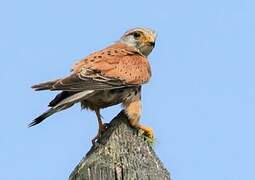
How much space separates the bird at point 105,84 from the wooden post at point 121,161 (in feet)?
3.39

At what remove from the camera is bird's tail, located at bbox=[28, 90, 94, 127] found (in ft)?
Result: 19.8

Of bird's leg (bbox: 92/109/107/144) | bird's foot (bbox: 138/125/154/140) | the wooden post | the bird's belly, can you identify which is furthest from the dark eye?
the wooden post

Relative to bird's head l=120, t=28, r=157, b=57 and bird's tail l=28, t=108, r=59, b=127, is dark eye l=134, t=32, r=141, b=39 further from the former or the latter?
bird's tail l=28, t=108, r=59, b=127

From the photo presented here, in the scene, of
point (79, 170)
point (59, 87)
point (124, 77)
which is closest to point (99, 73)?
point (124, 77)

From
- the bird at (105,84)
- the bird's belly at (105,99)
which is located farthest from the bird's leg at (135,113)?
the bird's belly at (105,99)

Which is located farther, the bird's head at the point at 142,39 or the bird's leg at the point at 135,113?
A: the bird's head at the point at 142,39

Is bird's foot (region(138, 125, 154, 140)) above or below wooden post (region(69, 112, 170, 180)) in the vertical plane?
above

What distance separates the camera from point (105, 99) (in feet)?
25.1

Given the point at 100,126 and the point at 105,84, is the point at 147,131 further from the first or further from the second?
the point at 105,84

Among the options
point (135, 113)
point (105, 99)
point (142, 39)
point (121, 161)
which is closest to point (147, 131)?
point (135, 113)

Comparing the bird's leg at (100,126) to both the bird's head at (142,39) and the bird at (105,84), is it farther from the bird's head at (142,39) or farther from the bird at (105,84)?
the bird's head at (142,39)

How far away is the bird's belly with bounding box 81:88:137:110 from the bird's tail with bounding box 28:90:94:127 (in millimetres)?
230

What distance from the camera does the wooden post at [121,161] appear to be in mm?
4570

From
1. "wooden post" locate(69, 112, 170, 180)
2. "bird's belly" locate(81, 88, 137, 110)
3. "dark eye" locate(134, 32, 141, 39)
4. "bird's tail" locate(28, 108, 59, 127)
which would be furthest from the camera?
"dark eye" locate(134, 32, 141, 39)
